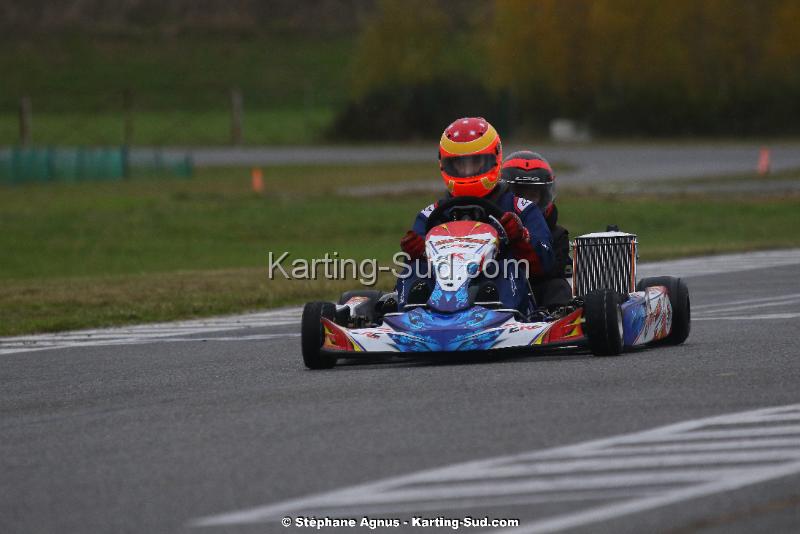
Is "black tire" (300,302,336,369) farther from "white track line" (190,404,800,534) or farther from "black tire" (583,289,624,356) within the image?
"white track line" (190,404,800,534)

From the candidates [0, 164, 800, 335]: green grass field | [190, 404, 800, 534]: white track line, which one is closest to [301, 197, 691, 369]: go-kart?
[190, 404, 800, 534]: white track line

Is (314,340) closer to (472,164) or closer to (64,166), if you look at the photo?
(472,164)

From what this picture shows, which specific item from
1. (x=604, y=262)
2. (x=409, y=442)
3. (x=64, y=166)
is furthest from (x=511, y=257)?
(x=64, y=166)

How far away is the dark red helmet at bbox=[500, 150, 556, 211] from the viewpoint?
11.7m

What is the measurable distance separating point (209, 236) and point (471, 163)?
53.6ft

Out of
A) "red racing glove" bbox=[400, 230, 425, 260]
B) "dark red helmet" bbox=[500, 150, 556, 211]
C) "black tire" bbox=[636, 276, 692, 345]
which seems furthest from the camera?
"dark red helmet" bbox=[500, 150, 556, 211]

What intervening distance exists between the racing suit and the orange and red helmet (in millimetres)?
128

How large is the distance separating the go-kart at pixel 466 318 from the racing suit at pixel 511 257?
11cm

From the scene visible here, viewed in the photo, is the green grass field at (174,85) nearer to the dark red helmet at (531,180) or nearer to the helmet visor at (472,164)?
the dark red helmet at (531,180)

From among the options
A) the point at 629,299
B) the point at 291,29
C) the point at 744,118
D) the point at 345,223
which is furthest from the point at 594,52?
the point at 291,29

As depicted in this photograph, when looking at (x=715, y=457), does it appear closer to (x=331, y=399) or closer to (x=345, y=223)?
(x=331, y=399)

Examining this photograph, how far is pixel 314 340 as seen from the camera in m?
10.2

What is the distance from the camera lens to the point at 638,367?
372 inches

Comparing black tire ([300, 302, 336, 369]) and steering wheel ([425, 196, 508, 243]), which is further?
steering wheel ([425, 196, 508, 243])
